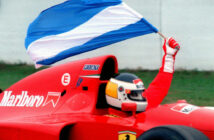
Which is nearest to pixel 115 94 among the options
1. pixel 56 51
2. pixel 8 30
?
pixel 56 51

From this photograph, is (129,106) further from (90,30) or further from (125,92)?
(90,30)

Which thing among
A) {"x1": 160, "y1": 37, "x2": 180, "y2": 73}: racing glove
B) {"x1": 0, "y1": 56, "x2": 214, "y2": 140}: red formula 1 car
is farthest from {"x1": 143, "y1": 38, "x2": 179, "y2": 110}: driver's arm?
{"x1": 0, "y1": 56, "x2": 214, "y2": 140}: red formula 1 car

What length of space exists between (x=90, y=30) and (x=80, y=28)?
15 cm

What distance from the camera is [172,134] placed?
3.71m

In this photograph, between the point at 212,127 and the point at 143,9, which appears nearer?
the point at 212,127

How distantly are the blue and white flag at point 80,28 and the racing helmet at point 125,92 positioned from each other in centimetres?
91

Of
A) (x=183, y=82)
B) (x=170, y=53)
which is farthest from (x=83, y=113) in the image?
(x=183, y=82)

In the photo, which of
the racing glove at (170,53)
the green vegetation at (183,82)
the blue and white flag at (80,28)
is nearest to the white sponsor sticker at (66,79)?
the blue and white flag at (80,28)

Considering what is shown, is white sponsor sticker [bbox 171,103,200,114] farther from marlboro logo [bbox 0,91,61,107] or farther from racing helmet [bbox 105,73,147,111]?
marlboro logo [bbox 0,91,61,107]

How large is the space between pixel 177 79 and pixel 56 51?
18.3ft

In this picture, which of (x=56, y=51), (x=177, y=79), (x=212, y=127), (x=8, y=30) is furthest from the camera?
(x=8, y=30)

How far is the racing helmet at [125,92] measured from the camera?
14.6ft

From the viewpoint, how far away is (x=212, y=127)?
4.12 metres

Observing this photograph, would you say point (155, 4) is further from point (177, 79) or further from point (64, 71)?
point (64, 71)
